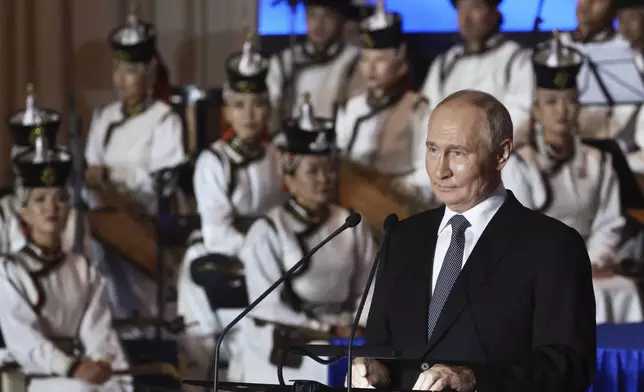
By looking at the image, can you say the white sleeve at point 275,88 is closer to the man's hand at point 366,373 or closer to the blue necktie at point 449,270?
the blue necktie at point 449,270

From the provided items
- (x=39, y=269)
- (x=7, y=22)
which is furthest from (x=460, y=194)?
(x=7, y=22)

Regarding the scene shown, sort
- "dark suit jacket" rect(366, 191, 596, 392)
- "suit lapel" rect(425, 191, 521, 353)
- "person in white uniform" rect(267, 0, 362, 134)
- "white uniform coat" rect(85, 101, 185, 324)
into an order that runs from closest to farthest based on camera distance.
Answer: "dark suit jacket" rect(366, 191, 596, 392), "suit lapel" rect(425, 191, 521, 353), "white uniform coat" rect(85, 101, 185, 324), "person in white uniform" rect(267, 0, 362, 134)

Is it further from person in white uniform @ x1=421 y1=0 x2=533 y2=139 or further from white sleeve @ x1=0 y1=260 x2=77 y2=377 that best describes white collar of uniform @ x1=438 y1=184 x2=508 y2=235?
person in white uniform @ x1=421 y1=0 x2=533 y2=139

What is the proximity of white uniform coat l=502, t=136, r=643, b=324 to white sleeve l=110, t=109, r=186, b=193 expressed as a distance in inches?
86.6

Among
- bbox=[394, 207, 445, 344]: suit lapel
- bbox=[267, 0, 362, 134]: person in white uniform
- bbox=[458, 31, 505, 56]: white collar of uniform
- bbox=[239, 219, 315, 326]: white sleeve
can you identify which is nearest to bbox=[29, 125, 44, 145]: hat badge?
bbox=[239, 219, 315, 326]: white sleeve

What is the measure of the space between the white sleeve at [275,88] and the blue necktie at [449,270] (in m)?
5.56

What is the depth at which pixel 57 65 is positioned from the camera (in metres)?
8.84

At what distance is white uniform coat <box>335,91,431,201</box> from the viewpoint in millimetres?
7371

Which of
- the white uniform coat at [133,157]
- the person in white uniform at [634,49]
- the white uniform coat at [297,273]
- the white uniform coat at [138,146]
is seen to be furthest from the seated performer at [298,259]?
the person in white uniform at [634,49]

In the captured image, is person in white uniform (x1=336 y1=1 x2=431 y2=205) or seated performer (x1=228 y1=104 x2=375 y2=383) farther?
person in white uniform (x1=336 y1=1 x2=431 y2=205)

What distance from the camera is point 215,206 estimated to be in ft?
24.8

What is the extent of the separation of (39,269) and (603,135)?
334cm

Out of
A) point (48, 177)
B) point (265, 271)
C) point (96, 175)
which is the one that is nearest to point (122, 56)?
point (96, 175)

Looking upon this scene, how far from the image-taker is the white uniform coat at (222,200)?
292 inches
